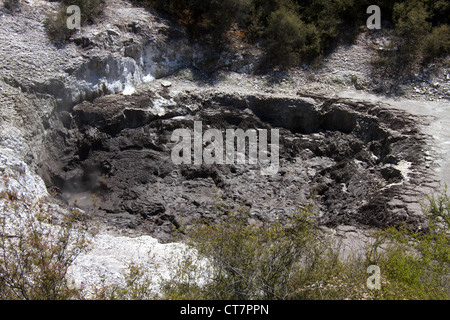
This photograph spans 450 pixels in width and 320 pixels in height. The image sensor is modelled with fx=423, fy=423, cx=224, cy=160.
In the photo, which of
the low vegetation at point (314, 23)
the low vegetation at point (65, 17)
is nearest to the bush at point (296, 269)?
the low vegetation at point (65, 17)

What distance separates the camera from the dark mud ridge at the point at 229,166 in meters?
10.3

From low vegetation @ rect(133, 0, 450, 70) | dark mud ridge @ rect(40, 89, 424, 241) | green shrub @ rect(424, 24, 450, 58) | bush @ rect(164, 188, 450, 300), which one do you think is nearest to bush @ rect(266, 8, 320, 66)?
low vegetation @ rect(133, 0, 450, 70)


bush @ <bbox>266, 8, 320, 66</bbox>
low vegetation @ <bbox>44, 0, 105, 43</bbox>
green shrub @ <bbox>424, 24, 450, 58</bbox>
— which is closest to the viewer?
low vegetation @ <bbox>44, 0, 105, 43</bbox>

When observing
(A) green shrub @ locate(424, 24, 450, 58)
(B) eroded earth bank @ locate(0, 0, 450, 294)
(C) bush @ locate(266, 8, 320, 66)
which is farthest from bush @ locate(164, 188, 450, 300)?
(A) green shrub @ locate(424, 24, 450, 58)

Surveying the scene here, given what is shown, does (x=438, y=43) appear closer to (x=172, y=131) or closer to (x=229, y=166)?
(x=229, y=166)

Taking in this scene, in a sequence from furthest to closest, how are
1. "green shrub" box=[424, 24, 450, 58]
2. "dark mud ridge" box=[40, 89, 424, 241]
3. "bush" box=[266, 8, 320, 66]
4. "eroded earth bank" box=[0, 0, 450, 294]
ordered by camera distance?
"bush" box=[266, 8, 320, 66]
"green shrub" box=[424, 24, 450, 58]
"dark mud ridge" box=[40, 89, 424, 241]
"eroded earth bank" box=[0, 0, 450, 294]

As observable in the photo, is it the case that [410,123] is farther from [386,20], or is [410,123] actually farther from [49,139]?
[49,139]

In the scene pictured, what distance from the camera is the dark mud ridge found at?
33.7 ft

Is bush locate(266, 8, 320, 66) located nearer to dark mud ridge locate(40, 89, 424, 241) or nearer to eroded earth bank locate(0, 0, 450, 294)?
eroded earth bank locate(0, 0, 450, 294)

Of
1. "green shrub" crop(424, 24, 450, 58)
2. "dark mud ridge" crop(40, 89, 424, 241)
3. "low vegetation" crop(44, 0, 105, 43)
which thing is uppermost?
"low vegetation" crop(44, 0, 105, 43)

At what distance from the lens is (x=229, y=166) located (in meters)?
12.1

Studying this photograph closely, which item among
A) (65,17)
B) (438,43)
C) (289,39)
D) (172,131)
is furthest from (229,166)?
(438,43)

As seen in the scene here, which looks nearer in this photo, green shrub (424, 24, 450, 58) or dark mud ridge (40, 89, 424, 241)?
dark mud ridge (40, 89, 424, 241)

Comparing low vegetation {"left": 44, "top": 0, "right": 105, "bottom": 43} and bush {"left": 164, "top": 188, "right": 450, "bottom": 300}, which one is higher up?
low vegetation {"left": 44, "top": 0, "right": 105, "bottom": 43}
